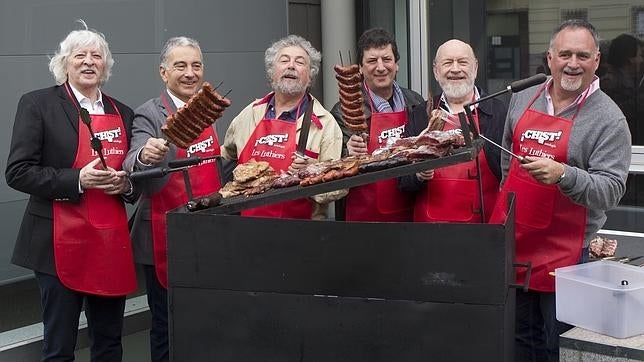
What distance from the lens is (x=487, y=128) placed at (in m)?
3.92

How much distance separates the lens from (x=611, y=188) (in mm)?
3275

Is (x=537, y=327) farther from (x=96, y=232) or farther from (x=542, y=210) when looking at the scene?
(x=96, y=232)

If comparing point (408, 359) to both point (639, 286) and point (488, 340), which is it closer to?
point (488, 340)

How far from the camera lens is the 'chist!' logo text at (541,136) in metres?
3.44

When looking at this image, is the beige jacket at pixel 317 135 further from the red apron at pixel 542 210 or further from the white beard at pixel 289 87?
the red apron at pixel 542 210

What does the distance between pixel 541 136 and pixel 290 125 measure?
1.16m

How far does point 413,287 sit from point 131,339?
3.04m

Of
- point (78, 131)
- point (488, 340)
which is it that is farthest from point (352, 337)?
point (78, 131)

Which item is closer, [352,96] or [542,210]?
[542,210]

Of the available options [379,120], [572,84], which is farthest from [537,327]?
[379,120]

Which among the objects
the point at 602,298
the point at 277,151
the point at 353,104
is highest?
the point at 353,104

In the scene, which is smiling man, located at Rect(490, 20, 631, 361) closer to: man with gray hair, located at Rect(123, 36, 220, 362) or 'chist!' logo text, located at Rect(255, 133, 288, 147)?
'chist!' logo text, located at Rect(255, 133, 288, 147)

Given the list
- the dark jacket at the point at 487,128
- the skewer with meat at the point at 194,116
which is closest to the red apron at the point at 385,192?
the dark jacket at the point at 487,128

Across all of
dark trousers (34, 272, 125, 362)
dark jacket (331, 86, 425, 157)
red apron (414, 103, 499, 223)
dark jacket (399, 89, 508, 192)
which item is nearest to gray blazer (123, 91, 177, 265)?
dark trousers (34, 272, 125, 362)
